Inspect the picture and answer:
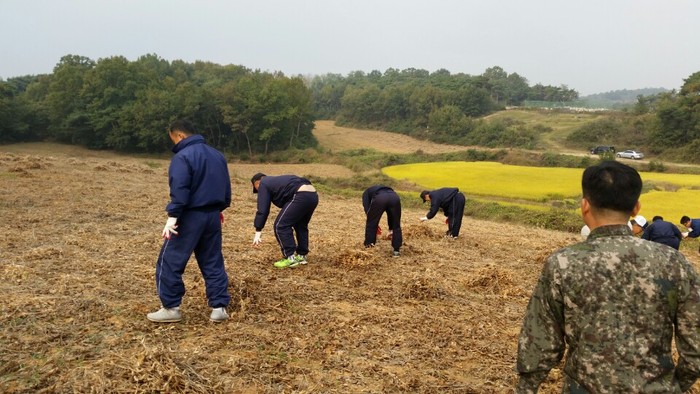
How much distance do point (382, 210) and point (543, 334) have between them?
20.1 feet

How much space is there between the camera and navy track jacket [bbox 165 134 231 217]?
4.54 metres

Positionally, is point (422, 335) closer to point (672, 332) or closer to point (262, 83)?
point (672, 332)

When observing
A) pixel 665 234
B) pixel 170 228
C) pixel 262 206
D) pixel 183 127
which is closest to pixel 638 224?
pixel 665 234

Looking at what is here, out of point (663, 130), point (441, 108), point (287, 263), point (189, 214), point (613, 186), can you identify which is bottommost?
point (287, 263)

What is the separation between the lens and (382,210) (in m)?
8.44

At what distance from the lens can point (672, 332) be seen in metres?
2.22

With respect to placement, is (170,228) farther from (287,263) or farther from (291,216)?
(287,263)

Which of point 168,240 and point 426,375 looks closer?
point 426,375

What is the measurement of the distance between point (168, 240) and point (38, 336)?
1351mm

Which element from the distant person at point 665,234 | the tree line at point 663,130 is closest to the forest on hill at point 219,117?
the tree line at point 663,130

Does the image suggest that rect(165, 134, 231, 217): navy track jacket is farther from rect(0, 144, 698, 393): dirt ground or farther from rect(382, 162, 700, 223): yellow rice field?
rect(382, 162, 700, 223): yellow rice field

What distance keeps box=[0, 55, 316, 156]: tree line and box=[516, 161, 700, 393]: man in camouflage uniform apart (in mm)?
50188

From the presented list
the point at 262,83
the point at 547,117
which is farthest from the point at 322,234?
the point at 547,117

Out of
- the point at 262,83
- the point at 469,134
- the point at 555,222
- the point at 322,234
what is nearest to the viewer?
the point at 322,234
